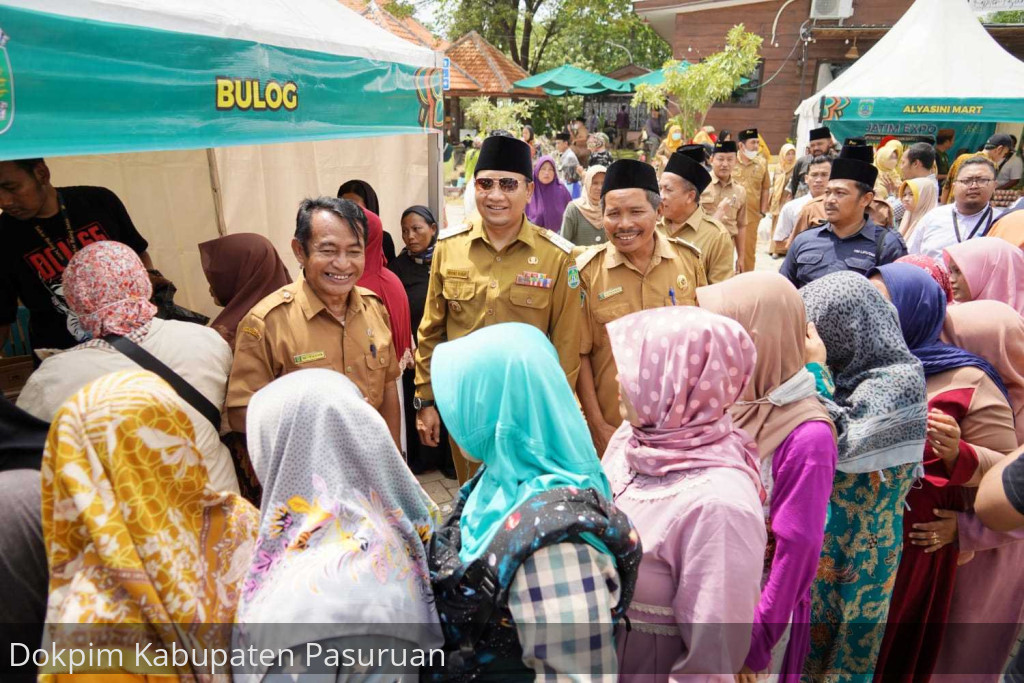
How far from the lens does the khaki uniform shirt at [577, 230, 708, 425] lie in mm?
3230

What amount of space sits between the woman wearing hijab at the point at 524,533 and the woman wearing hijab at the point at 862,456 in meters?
0.91

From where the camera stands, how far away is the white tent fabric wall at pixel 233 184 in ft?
15.3

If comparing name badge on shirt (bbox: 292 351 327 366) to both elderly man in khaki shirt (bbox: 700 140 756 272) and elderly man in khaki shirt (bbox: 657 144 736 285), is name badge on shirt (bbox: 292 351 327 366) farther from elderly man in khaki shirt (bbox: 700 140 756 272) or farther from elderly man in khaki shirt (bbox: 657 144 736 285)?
elderly man in khaki shirt (bbox: 700 140 756 272)

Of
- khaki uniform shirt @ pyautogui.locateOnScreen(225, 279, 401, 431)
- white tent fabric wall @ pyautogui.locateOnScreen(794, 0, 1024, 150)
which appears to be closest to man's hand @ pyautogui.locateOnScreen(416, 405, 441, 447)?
khaki uniform shirt @ pyautogui.locateOnScreen(225, 279, 401, 431)

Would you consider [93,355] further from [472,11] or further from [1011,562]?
[472,11]

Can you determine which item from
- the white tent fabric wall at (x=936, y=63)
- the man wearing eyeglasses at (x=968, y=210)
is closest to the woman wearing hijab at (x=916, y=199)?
the man wearing eyeglasses at (x=968, y=210)

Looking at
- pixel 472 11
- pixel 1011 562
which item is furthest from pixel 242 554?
pixel 472 11

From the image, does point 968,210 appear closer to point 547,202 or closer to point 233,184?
point 547,202

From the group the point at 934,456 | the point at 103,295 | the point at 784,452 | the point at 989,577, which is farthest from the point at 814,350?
the point at 103,295

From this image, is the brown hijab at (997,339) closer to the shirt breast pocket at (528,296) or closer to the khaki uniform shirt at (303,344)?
the shirt breast pocket at (528,296)

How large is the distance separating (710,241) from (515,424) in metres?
3.09

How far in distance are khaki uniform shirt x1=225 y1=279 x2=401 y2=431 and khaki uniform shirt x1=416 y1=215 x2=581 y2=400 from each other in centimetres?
45

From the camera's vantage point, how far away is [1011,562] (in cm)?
231

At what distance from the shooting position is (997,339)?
2221 millimetres
